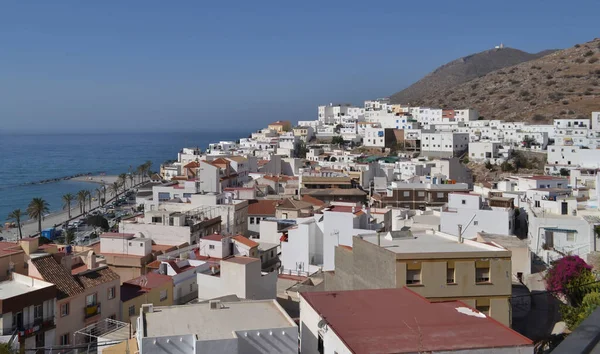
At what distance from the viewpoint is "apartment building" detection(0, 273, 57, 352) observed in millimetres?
11289

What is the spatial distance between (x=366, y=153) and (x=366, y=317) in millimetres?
56013

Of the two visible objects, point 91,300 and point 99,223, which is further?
point 99,223

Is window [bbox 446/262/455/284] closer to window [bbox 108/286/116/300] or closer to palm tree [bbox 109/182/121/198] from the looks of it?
window [bbox 108/286/116/300]

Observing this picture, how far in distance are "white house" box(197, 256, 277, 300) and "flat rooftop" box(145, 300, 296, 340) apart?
5815 mm

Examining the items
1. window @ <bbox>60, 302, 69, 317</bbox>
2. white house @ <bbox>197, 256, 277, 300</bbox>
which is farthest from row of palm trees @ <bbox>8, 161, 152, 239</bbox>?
window @ <bbox>60, 302, 69, 317</bbox>

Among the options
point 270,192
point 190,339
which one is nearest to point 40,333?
point 190,339

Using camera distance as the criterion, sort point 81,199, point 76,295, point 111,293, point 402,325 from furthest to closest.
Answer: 1. point 81,199
2. point 111,293
3. point 76,295
4. point 402,325

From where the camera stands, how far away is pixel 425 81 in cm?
17212

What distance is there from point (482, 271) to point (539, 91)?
266 feet

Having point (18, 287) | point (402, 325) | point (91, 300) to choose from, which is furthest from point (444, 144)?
point (402, 325)

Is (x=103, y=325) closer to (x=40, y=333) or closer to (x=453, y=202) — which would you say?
(x=40, y=333)

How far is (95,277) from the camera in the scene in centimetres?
1395

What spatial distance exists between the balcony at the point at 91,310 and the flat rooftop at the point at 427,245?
6542 millimetres

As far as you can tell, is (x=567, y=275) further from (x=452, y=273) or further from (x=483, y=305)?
(x=452, y=273)
